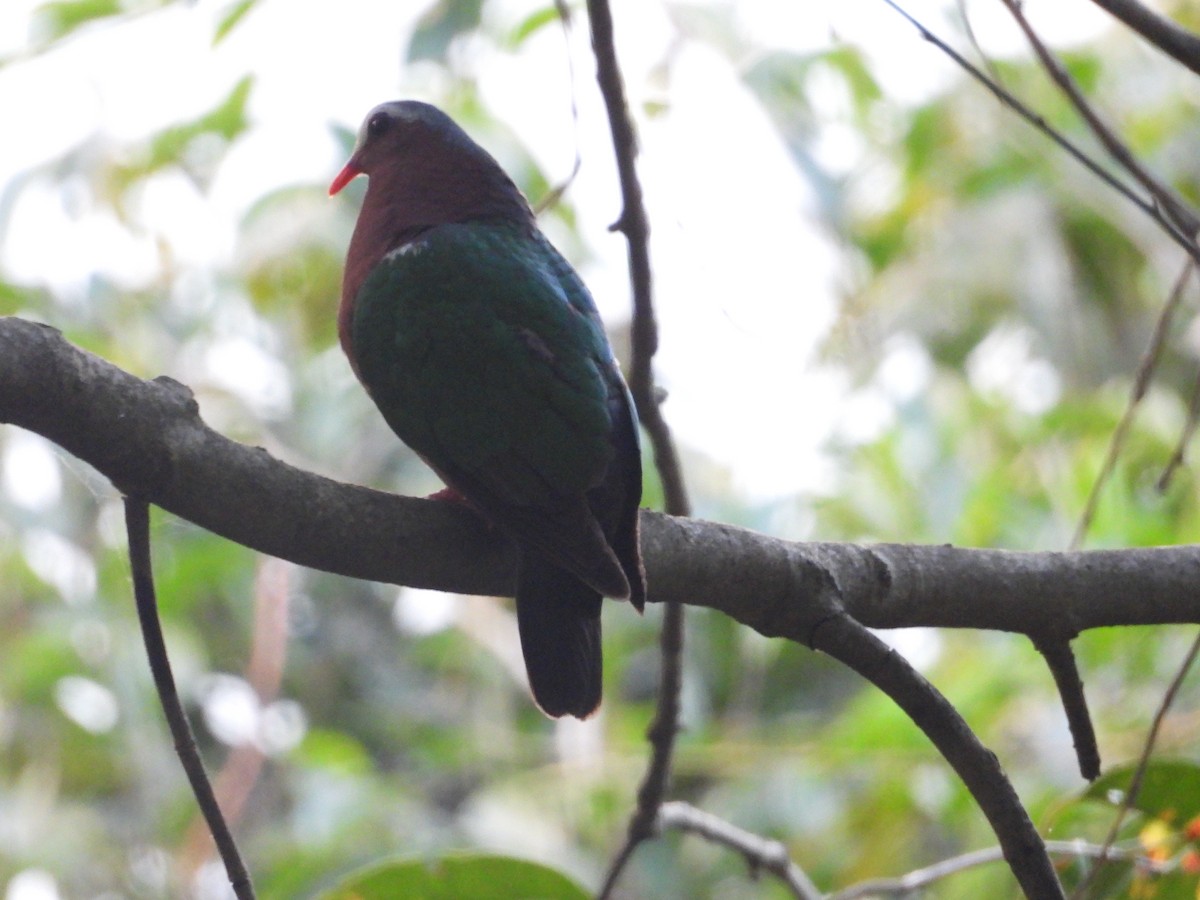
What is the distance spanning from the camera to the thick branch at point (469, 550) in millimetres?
1609

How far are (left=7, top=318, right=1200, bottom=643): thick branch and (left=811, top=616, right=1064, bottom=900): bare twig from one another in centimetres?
7

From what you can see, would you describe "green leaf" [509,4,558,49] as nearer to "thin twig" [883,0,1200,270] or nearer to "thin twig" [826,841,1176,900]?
"thin twig" [883,0,1200,270]

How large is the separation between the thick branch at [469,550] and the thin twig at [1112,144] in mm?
534

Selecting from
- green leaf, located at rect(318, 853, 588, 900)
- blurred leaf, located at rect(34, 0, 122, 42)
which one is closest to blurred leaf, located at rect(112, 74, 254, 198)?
blurred leaf, located at rect(34, 0, 122, 42)

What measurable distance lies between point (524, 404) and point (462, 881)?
1.12 metres

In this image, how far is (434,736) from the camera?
693cm

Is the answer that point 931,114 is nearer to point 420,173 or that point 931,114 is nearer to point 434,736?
point 434,736

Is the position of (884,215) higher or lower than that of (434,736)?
higher

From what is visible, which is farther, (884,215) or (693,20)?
(884,215)

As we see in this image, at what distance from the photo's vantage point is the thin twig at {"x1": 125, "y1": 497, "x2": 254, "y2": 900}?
1.69 m

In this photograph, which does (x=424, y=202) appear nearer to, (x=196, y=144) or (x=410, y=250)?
(x=410, y=250)

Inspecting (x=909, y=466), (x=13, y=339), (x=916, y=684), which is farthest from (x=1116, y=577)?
(x=909, y=466)

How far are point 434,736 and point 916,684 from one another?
5304mm

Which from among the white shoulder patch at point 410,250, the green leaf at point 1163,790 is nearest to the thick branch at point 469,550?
the green leaf at point 1163,790
